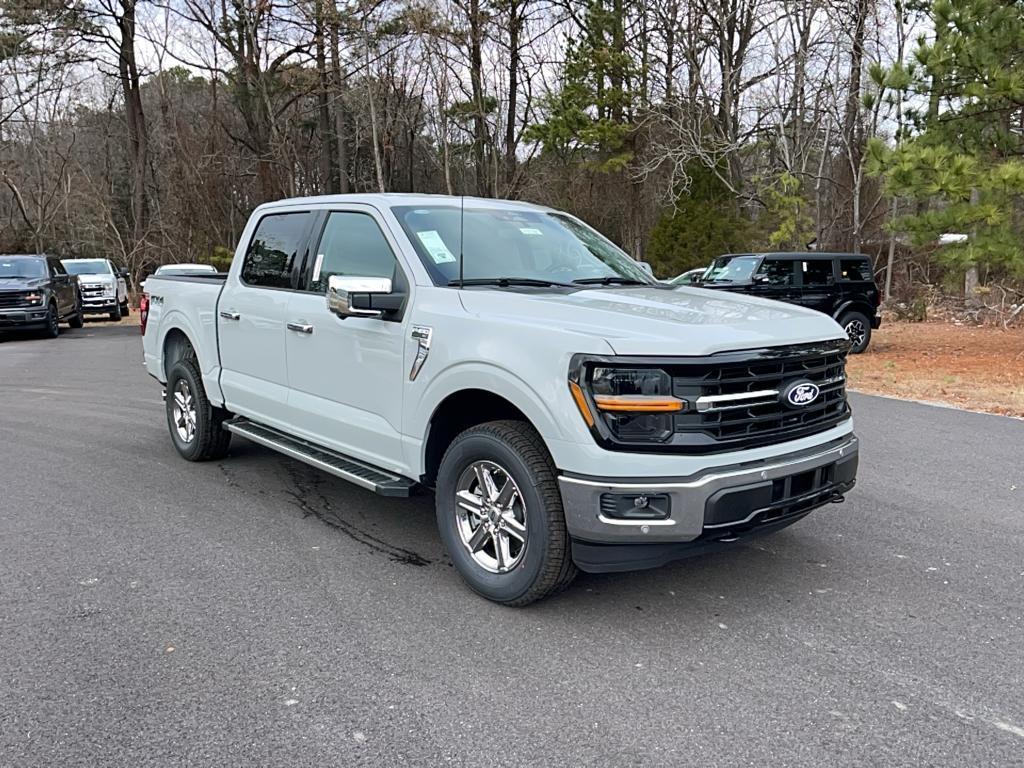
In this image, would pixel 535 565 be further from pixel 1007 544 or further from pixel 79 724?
pixel 1007 544

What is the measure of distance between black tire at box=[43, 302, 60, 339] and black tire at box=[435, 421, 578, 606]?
16.9 meters

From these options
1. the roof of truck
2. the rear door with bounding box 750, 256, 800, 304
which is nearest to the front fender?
the roof of truck

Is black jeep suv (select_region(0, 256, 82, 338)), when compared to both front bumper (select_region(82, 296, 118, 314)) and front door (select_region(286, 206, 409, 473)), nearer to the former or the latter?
front bumper (select_region(82, 296, 118, 314))

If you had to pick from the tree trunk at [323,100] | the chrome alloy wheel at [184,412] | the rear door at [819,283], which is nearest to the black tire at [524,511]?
the chrome alloy wheel at [184,412]

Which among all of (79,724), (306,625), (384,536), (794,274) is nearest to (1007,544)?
(384,536)

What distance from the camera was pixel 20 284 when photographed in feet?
57.2

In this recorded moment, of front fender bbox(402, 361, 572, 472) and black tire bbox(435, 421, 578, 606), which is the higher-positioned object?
front fender bbox(402, 361, 572, 472)

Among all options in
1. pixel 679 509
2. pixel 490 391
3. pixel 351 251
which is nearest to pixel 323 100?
pixel 351 251

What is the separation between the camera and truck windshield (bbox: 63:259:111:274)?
23.6 m

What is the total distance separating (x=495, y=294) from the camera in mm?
3975

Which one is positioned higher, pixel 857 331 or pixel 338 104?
pixel 338 104

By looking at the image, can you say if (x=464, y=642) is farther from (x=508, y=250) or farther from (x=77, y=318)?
(x=77, y=318)

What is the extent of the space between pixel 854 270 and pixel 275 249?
1239 cm

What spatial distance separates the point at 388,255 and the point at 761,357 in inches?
83.1
